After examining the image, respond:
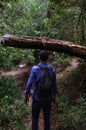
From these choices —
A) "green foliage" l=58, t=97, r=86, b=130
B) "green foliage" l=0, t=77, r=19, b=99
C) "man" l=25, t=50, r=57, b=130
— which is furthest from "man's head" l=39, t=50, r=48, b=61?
"green foliage" l=0, t=77, r=19, b=99

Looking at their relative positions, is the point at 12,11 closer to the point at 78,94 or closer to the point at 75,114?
the point at 78,94

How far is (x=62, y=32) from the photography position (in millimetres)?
9516

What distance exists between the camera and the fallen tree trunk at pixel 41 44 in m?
7.24

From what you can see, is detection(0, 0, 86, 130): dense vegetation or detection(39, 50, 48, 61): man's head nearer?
detection(39, 50, 48, 61): man's head

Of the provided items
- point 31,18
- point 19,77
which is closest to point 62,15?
point 31,18

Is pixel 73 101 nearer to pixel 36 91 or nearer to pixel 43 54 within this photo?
pixel 36 91

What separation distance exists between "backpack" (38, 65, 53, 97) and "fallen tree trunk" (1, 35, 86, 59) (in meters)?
0.94

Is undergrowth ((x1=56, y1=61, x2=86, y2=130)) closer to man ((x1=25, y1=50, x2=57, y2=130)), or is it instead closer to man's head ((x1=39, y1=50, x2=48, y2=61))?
man ((x1=25, y1=50, x2=57, y2=130))

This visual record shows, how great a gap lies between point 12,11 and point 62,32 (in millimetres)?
5783

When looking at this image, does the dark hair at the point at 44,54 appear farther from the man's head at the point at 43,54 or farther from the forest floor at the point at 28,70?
the forest floor at the point at 28,70

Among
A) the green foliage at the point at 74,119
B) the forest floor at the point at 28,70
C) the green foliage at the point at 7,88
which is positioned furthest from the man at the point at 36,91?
the green foliage at the point at 7,88

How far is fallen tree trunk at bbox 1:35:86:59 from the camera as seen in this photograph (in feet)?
23.7

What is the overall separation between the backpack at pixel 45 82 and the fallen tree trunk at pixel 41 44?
3.09 feet

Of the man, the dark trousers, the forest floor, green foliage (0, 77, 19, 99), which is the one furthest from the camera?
green foliage (0, 77, 19, 99)
